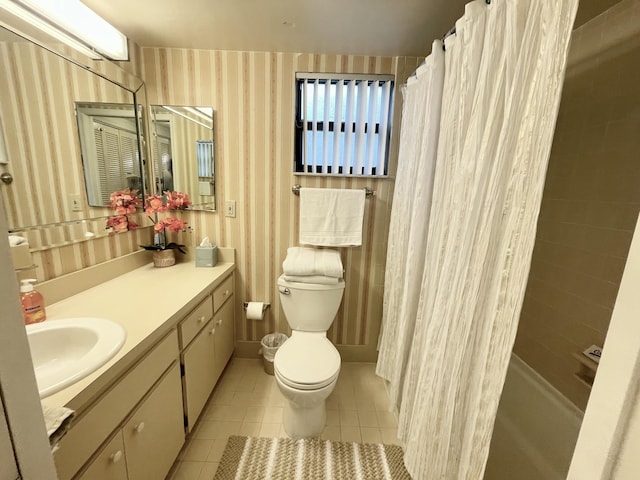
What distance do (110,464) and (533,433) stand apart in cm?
180

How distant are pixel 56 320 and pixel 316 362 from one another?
1.10 m

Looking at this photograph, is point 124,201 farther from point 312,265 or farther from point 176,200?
point 312,265

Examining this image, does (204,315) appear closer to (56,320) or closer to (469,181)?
(56,320)

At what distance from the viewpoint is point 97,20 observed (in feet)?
4.25

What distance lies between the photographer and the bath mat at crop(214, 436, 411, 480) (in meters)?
1.26

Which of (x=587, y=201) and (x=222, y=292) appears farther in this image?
(x=222, y=292)

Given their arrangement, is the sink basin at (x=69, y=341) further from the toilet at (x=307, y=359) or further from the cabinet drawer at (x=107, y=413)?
the toilet at (x=307, y=359)

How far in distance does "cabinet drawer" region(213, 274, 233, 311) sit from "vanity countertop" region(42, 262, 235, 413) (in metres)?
0.05

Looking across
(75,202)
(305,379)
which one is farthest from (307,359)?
(75,202)

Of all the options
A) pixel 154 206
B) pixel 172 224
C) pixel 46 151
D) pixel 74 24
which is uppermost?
pixel 74 24

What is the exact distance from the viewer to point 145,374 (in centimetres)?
95

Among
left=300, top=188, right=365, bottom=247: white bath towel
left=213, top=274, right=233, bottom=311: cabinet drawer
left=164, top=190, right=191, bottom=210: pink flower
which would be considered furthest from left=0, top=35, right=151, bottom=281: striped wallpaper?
left=300, top=188, right=365, bottom=247: white bath towel

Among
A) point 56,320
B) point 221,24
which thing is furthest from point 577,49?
point 56,320

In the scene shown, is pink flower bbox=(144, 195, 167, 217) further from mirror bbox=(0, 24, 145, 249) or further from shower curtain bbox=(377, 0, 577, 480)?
shower curtain bbox=(377, 0, 577, 480)
